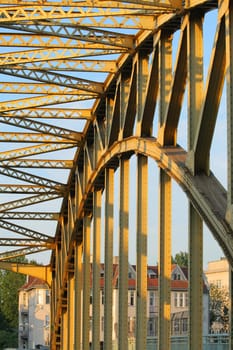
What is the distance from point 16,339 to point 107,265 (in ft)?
271

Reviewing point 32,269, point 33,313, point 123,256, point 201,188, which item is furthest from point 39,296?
point 201,188

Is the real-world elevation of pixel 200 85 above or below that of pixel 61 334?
above

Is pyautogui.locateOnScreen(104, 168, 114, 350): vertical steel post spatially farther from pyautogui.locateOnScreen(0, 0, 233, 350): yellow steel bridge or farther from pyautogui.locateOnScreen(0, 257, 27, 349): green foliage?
pyautogui.locateOnScreen(0, 257, 27, 349): green foliage

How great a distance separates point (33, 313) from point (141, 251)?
90.2 meters

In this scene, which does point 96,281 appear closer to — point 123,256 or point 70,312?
point 123,256

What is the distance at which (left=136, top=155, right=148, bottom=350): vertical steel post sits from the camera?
2448cm

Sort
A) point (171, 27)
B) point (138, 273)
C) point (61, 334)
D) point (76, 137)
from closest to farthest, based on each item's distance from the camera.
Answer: point (171, 27) < point (138, 273) < point (76, 137) < point (61, 334)

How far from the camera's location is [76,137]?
1361 inches

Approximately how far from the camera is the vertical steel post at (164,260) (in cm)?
2238

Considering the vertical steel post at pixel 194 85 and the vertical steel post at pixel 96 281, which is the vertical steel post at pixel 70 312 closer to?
the vertical steel post at pixel 96 281

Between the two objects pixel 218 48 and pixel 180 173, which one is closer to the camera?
pixel 218 48

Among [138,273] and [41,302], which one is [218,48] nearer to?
[138,273]

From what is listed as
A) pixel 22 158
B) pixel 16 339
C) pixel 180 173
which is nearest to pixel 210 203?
pixel 180 173

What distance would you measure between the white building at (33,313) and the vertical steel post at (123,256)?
79934 millimetres
